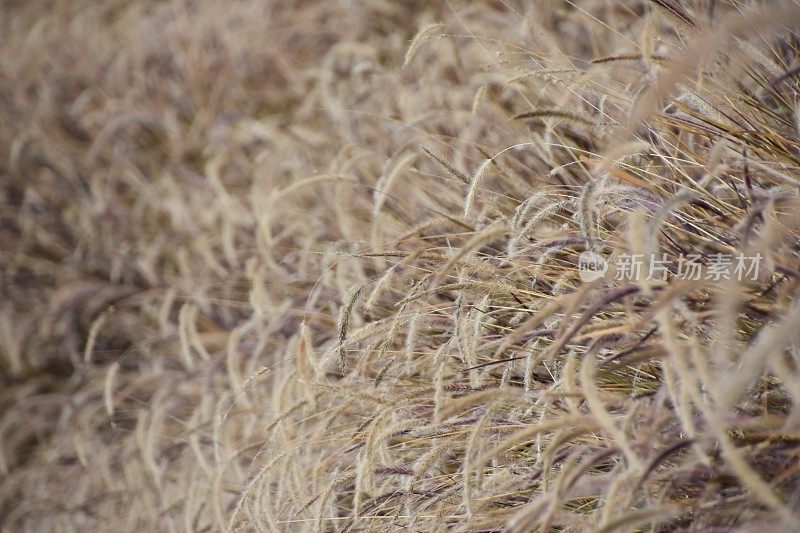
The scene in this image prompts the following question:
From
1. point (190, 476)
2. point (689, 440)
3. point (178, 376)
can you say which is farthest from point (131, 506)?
point (689, 440)

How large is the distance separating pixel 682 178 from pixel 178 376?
1494 mm

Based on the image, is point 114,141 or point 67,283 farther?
point 114,141

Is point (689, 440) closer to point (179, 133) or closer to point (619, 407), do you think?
point (619, 407)

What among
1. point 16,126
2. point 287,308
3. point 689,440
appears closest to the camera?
point 689,440

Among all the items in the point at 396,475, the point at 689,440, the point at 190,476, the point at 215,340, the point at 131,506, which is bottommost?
the point at 131,506

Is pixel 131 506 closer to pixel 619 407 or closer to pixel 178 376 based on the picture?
pixel 178 376

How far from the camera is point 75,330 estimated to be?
2506 millimetres

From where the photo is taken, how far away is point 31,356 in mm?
2518

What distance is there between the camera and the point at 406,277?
1.67 meters

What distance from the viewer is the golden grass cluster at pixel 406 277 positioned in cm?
114

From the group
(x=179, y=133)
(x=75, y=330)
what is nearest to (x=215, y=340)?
(x=75, y=330)

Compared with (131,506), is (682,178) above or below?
above

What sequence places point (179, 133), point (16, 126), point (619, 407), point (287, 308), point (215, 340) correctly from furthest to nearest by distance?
point (16, 126) < point (179, 133) < point (215, 340) < point (287, 308) < point (619, 407)

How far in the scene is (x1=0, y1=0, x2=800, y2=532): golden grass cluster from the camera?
45.1 inches
